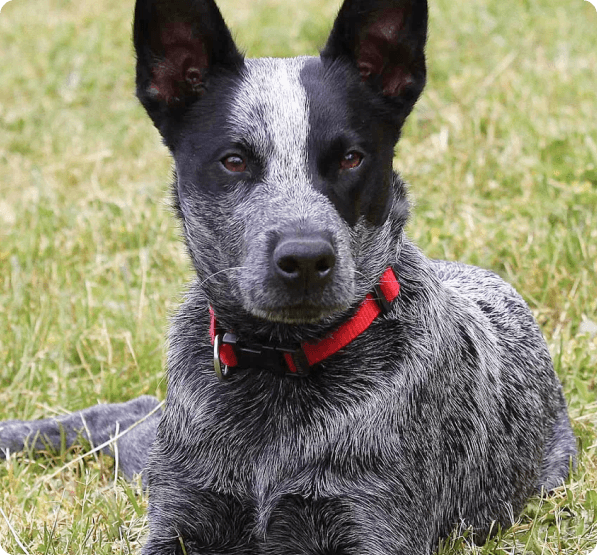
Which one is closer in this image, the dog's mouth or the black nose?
the black nose

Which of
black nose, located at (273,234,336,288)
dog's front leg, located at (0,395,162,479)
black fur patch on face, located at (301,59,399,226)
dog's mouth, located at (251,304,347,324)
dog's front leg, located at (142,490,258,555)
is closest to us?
black nose, located at (273,234,336,288)

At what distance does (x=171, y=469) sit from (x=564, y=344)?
8.46 ft

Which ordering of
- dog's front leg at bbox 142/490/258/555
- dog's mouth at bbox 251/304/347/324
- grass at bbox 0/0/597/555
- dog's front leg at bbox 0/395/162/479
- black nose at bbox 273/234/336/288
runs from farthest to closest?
1. dog's front leg at bbox 0/395/162/479
2. grass at bbox 0/0/597/555
3. dog's front leg at bbox 142/490/258/555
4. dog's mouth at bbox 251/304/347/324
5. black nose at bbox 273/234/336/288

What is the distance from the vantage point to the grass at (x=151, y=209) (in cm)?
435

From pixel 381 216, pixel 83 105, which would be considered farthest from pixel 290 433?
pixel 83 105

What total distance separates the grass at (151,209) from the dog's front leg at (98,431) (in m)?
0.09

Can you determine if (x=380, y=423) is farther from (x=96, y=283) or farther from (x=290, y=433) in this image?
(x=96, y=283)

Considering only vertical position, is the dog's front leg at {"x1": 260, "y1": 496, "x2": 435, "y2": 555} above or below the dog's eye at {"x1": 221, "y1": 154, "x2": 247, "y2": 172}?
below

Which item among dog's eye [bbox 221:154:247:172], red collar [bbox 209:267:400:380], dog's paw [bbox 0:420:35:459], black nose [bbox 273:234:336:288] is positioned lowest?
dog's paw [bbox 0:420:35:459]

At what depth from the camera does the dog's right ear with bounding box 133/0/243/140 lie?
3.56m

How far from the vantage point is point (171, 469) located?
3678 millimetres

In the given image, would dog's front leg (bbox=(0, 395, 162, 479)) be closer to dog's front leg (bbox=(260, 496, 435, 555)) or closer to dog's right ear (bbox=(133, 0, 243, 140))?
dog's front leg (bbox=(260, 496, 435, 555))

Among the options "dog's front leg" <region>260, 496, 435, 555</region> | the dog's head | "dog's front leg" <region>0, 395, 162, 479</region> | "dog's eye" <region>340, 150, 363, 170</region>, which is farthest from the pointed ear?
"dog's front leg" <region>0, 395, 162, 479</region>

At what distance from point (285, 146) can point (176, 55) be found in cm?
62
